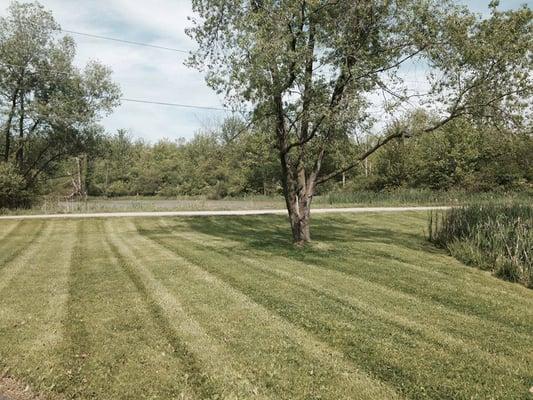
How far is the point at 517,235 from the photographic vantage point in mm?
7980

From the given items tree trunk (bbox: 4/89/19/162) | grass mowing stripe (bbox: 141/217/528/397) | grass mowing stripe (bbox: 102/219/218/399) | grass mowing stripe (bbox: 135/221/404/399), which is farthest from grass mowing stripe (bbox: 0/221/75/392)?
tree trunk (bbox: 4/89/19/162)

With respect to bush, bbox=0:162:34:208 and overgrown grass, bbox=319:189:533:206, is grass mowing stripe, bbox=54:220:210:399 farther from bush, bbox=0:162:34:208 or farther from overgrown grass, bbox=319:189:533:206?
overgrown grass, bbox=319:189:533:206

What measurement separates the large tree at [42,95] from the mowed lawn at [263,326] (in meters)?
14.8

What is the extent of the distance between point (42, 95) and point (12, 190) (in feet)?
17.2

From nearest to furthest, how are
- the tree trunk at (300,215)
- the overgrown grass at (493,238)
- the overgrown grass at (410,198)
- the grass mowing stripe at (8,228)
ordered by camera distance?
the overgrown grass at (493,238) → the tree trunk at (300,215) → the grass mowing stripe at (8,228) → the overgrown grass at (410,198)

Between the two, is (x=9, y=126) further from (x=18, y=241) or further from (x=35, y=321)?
(x=35, y=321)

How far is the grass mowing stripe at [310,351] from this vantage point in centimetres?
353

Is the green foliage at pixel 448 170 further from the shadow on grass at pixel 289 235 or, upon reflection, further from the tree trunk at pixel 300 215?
the tree trunk at pixel 300 215

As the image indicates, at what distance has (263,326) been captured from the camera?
16.1 feet

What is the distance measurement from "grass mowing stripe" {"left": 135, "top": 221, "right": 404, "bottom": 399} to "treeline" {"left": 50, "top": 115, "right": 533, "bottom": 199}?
5193mm

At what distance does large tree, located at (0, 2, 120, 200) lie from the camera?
21.2m

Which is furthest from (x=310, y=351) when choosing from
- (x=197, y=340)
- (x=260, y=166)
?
(x=260, y=166)

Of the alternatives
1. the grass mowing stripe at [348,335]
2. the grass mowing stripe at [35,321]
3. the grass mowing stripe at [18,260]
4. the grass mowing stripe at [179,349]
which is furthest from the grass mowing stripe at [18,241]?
the grass mowing stripe at [179,349]

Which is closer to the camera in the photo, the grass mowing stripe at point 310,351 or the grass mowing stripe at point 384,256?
the grass mowing stripe at point 310,351
